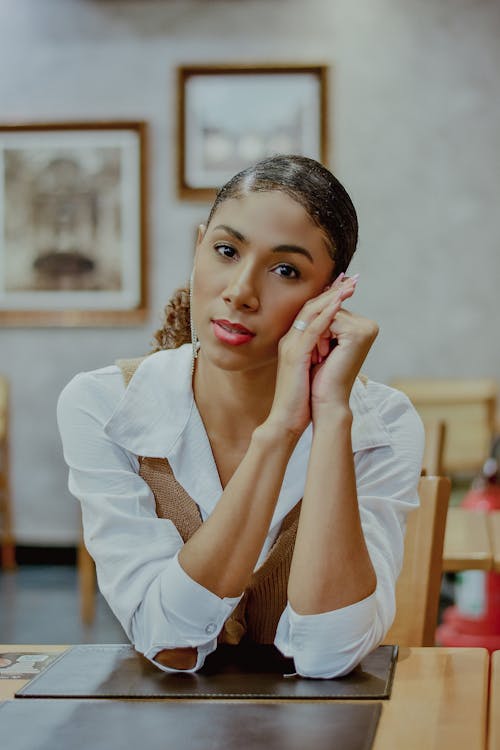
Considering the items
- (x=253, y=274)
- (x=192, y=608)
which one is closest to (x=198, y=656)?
(x=192, y=608)

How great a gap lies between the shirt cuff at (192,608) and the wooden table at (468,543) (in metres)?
0.97

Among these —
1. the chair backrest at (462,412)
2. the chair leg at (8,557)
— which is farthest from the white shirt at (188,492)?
the chair leg at (8,557)

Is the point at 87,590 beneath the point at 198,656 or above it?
beneath

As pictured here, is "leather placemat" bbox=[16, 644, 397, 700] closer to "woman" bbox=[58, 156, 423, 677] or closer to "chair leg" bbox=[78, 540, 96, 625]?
"woman" bbox=[58, 156, 423, 677]

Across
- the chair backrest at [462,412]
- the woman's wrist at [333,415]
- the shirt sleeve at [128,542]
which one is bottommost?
the chair backrest at [462,412]

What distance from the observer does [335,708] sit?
1.12 meters

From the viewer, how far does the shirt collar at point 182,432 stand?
1.48 m

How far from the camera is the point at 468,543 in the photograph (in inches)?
94.9

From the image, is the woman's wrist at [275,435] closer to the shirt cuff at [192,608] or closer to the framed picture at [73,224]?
the shirt cuff at [192,608]

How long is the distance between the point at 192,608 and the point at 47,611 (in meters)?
3.46

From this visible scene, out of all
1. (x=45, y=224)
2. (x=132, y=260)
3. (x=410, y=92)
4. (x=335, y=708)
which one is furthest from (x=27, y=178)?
(x=335, y=708)

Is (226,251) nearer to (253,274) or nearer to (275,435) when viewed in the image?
(253,274)

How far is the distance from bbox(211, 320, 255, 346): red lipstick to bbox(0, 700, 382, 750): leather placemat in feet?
1.58

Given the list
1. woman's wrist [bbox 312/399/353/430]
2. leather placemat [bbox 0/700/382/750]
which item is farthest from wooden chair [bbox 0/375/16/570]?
leather placemat [bbox 0/700/382/750]
